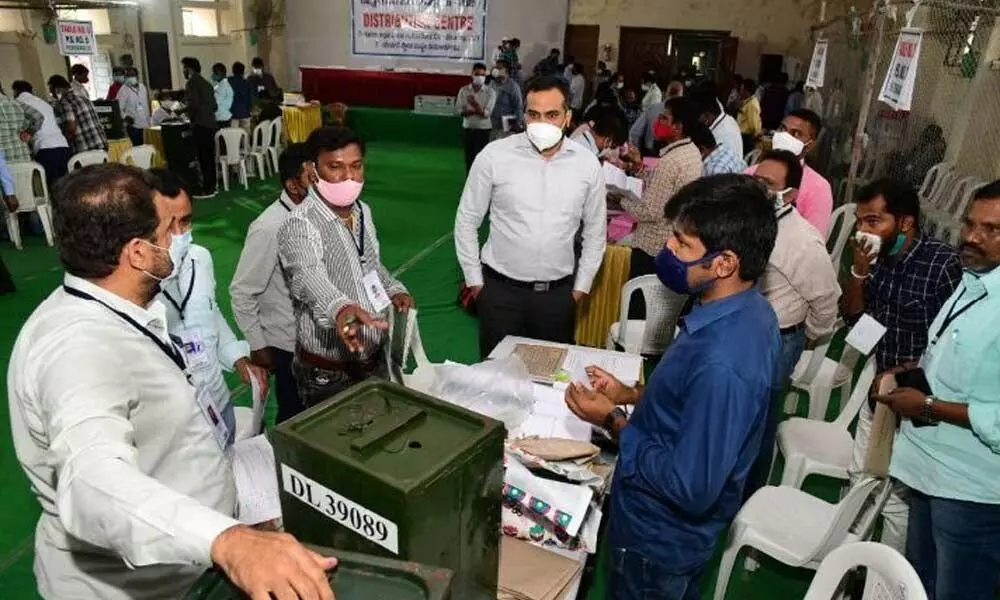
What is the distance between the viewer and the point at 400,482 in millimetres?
963

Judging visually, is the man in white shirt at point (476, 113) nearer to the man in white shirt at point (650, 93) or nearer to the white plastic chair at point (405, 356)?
the man in white shirt at point (650, 93)

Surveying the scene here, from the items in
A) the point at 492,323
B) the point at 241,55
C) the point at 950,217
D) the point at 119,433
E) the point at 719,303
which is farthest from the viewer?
the point at 241,55

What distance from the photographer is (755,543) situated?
2.16 meters

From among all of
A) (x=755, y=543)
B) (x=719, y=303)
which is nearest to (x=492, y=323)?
(x=755, y=543)

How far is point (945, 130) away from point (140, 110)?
9.40 m

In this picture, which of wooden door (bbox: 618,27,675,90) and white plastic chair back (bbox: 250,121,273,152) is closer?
white plastic chair back (bbox: 250,121,273,152)

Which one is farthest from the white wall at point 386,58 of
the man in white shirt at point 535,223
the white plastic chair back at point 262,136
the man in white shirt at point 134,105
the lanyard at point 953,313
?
the lanyard at point 953,313

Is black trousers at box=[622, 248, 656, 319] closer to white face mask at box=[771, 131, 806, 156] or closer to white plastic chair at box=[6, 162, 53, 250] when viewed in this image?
white face mask at box=[771, 131, 806, 156]

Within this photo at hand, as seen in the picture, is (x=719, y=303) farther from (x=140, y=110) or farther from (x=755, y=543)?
(x=140, y=110)

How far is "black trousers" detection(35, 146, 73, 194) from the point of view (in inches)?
255

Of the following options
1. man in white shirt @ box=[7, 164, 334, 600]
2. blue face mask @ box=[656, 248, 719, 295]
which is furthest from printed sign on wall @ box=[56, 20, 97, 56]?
blue face mask @ box=[656, 248, 719, 295]

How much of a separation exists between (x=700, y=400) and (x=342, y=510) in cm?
77

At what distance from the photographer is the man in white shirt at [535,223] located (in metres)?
2.83

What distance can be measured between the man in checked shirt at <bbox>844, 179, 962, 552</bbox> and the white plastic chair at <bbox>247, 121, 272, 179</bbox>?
8.17 m
